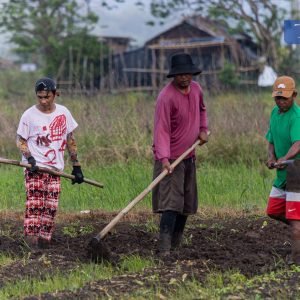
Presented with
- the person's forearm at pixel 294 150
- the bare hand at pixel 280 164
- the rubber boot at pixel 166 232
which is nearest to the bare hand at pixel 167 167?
the rubber boot at pixel 166 232

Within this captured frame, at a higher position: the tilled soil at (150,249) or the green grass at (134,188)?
the green grass at (134,188)

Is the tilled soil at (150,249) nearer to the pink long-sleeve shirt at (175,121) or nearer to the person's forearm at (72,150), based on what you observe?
the person's forearm at (72,150)

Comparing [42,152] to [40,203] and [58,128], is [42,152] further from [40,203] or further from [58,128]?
[40,203]

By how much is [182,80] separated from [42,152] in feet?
4.74

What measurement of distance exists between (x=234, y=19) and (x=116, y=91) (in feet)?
68.5

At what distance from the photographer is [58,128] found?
7727mm

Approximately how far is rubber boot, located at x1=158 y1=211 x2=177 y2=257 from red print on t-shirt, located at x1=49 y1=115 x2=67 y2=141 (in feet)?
4.00

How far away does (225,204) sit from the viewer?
1001cm

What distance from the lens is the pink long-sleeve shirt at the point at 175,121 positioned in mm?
7289

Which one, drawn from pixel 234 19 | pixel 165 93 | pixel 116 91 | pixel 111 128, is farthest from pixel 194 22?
pixel 165 93

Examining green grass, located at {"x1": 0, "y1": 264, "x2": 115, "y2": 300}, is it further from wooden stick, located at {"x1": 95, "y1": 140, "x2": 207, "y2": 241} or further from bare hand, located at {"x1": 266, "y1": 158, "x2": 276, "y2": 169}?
bare hand, located at {"x1": 266, "y1": 158, "x2": 276, "y2": 169}

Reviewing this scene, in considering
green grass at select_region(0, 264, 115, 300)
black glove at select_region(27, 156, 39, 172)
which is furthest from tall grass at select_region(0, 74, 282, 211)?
green grass at select_region(0, 264, 115, 300)

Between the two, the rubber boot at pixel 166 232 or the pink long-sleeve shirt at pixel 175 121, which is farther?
the rubber boot at pixel 166 232

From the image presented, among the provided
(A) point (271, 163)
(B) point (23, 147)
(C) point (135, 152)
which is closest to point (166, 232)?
(A) point (271, 163)
